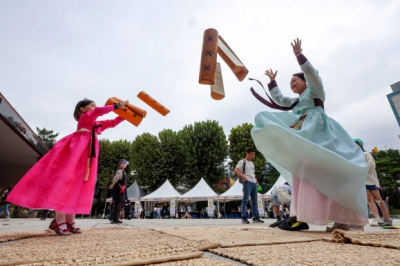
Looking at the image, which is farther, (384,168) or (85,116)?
(384,168)

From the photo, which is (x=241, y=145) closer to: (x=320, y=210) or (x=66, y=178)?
(x=320, y=210)

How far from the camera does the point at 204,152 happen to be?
24.4 metres

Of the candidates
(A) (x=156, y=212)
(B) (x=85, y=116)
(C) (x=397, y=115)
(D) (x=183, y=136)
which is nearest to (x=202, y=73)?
(B) (x=85, y=116)

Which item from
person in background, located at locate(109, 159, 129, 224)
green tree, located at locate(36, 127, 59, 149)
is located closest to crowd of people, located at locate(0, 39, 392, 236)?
person in background, located at locate(109, 159, 129, 224)

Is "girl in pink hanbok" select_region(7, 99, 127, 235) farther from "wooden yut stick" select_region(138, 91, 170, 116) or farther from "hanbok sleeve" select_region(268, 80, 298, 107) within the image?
"hanbok sleeve" select_region(268, 80, 298, 107)

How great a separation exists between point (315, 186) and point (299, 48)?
1561 mm

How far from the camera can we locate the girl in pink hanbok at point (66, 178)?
2.21 m

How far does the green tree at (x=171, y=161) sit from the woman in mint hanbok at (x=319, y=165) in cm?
2339

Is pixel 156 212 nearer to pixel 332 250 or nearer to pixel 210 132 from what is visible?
pixel 210 132

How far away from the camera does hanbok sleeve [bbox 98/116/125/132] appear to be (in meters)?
2.99

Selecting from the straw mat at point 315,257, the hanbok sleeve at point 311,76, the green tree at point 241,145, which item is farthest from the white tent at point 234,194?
the straw mat at point 315,257

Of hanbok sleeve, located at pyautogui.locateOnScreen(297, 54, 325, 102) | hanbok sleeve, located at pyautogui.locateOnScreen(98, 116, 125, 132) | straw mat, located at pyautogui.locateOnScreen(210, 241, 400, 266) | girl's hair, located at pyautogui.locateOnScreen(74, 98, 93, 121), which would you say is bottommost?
straw mat, located at pyautogui.locateOnScreen(210, 241, 400, 266)

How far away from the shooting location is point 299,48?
2789 mm

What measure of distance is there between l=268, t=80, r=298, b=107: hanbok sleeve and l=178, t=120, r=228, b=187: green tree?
814 inches
